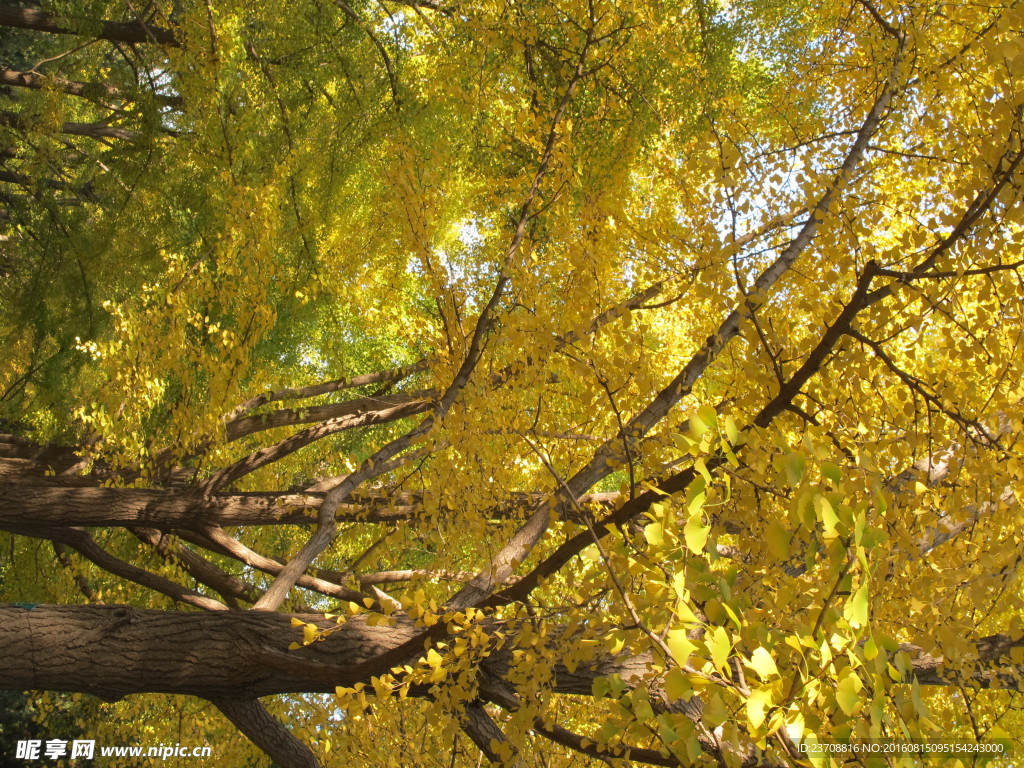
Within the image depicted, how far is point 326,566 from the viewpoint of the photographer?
23.8ft

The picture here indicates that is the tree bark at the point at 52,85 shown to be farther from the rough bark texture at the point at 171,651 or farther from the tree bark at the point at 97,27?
the rough bark texture at the point at 171,651

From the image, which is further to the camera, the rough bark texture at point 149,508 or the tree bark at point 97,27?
the tree bark at point 97,27

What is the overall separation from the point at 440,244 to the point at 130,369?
6.15 meters

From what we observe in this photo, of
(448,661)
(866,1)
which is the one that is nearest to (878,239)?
(866,1)

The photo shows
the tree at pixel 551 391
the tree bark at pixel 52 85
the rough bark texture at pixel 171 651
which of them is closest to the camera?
the tree at pixel 551 391

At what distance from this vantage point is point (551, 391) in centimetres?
382

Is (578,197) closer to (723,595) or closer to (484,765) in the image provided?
(484,765)

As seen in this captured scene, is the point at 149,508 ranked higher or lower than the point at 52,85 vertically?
lower

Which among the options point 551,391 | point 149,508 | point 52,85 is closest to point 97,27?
point 52,85

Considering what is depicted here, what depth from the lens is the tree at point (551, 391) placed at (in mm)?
1711

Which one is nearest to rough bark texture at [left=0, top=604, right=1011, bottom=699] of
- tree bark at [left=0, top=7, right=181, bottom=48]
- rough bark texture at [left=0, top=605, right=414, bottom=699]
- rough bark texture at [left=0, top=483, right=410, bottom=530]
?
rough bark texture at [left=0, top=605, right=414, bottom=699]

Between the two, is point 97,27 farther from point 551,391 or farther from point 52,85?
point 551,391

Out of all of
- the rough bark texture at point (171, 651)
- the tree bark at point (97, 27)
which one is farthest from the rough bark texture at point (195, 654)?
the tree bark at point (97, 27)

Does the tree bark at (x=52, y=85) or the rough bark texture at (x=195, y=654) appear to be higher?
the tree bark at (x=52, y=85)
